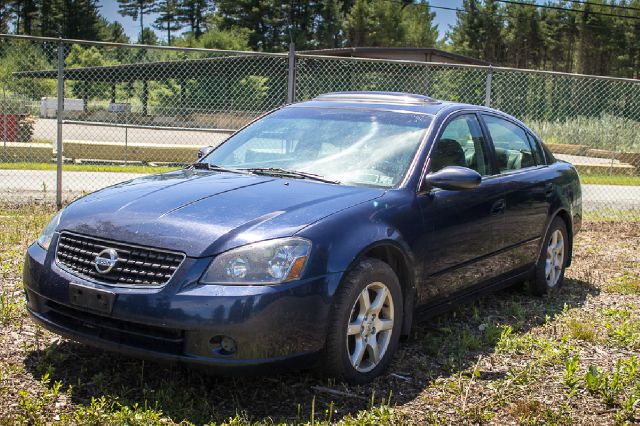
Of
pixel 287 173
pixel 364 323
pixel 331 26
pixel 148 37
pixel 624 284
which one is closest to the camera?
pixel 364 323

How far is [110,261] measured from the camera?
3.71 m

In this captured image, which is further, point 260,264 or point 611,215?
point 611,215

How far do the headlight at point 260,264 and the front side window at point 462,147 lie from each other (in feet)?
4.82

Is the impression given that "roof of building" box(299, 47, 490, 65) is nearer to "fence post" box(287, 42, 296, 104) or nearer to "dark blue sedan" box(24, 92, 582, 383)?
"fence post" box(287, 42, 296, 104)

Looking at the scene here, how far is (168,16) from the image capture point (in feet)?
329

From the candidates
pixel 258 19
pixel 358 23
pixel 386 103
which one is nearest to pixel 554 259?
pixel 386 103

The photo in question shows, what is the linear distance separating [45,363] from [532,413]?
2604 millimetres

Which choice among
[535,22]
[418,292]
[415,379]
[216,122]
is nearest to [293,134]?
[418,292]

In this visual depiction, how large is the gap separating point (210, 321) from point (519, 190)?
3076mm

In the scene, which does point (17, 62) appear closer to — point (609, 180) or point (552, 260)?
point (552, 260)

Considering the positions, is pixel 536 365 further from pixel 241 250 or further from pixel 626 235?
pixel 626 235

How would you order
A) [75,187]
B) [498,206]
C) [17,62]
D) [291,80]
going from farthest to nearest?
[17,62], [75,187], [291,80], [498,206]

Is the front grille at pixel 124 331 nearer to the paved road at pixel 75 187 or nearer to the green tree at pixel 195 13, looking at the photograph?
the paved road at pixel 75 187

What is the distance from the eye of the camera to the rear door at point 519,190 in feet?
18.4
